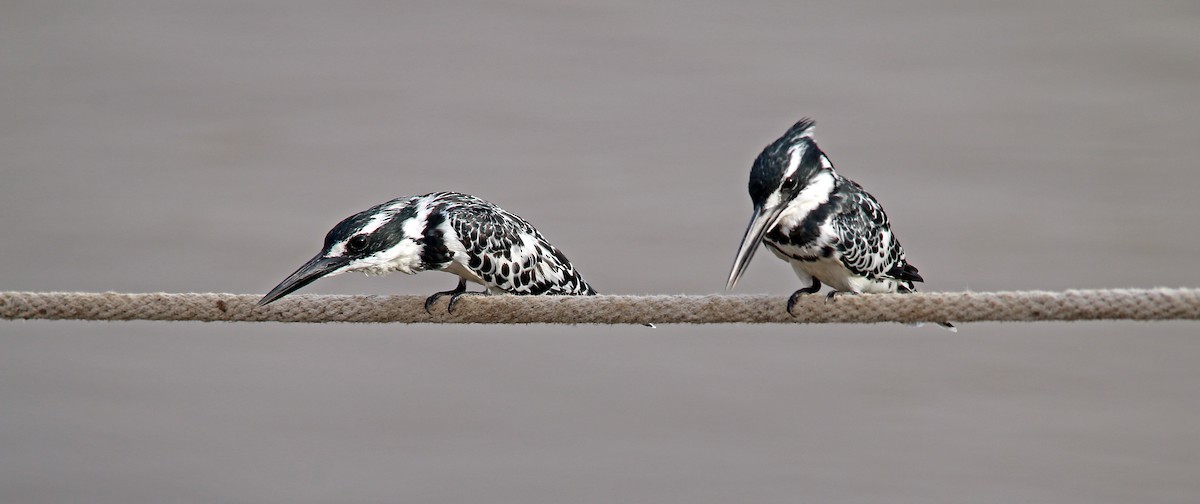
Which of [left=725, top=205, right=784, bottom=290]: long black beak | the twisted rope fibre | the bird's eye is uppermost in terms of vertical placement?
[left=725, top=205, right=784, bottom=290]: long black beak

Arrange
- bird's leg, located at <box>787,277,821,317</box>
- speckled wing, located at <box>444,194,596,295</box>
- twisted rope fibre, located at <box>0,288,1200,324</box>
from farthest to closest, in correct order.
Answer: speckled wing, located at <box>444,194,596,295</box>
bird's leg, located at <box>787,277,821,317</box>
twisted rope fibre, located at <box>0,288,1200,324</box>

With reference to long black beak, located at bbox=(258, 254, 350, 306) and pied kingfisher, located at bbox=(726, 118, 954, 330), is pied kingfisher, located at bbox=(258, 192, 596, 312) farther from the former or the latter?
pied kingfisher, located at bbox=(726, 118, 954, 330)

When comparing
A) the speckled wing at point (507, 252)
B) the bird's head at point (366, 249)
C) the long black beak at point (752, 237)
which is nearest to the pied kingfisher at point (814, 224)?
the long black beak at point (752, 237)

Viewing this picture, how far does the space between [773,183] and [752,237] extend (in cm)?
8

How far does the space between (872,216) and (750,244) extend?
0.32 meters

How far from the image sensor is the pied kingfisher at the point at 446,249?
1.55 meters

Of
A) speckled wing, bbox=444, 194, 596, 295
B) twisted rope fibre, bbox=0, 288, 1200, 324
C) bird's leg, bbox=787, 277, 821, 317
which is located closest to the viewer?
twisted rope fibre, bbox=0, 288, 1200, 324

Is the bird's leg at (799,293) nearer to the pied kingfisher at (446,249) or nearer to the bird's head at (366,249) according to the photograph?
the pied kingfisher at (446,249)

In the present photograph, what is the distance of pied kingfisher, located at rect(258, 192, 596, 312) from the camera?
1547 millimetres

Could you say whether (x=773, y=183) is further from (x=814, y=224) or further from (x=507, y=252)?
(x=507, y=252)

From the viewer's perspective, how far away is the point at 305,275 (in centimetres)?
150

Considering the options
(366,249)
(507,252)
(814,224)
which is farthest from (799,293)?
(366,249)

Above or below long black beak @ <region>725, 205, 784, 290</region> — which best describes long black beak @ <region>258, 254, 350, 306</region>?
below

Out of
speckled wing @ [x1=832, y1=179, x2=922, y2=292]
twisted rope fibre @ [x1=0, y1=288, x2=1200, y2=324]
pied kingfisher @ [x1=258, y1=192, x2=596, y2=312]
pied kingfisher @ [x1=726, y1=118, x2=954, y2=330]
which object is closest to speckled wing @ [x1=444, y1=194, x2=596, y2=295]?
pied kingfisher @ [x1=258, y1=192, x2=596, y2=312]
